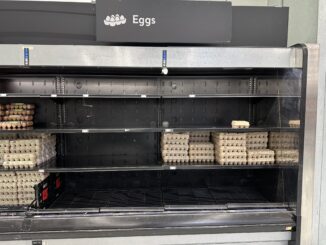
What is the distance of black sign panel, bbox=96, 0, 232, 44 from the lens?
6.27ft

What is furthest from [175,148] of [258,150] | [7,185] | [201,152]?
[7,185]

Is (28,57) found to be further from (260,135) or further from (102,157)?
(260,135)

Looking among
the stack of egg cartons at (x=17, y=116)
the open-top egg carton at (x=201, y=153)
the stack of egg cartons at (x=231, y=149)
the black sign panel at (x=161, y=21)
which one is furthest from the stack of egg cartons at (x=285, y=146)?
the stack of egg cartons at (x=17, y=116)

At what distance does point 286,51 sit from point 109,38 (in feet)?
4.94

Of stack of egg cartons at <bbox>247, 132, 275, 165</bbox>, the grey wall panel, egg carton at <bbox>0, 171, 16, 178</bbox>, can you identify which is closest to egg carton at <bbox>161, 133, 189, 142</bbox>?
stack of egg cartons at <bbox>247, 132, 275, 165</bbox>

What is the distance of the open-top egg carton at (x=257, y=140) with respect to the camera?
2408 millimetres

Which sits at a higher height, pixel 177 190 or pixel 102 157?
pixel 102 157

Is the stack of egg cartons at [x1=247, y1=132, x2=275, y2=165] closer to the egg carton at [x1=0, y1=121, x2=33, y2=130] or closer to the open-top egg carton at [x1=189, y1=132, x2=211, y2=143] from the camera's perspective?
the open-top egg carton at [x1=189, y1=132, x2=211, y2=143]

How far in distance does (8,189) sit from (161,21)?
6.96 ft

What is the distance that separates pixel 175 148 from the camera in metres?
2.34

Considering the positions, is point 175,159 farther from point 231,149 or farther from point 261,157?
point 261,157

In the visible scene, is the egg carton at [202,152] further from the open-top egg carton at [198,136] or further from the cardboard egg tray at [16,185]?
the cardboard egg tray at [16,185]

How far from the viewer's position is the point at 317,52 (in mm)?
1923

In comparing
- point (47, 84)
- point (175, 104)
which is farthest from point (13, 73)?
point (175, 104)
